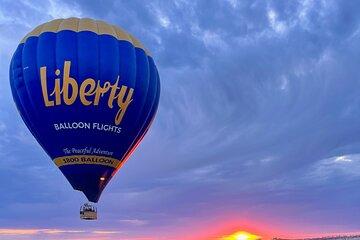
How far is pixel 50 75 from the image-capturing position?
40.5 m

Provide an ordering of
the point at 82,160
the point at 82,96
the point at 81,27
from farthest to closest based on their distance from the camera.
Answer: the point at 81,27, the point at 82,160, the point at 82,96

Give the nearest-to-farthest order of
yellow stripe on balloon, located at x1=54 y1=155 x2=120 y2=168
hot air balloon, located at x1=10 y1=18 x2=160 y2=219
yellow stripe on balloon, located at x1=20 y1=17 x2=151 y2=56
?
hot air balloon, located at x1=10 y1=18 x2=160 y2=219, yellow stripe on balloon, located at x1=54 y1=155 x2=120 y2=168, yellow stripe on balloon, located at x1=20 y1=17 x2=151 y2=56

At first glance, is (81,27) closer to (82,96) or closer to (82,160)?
(82,96)

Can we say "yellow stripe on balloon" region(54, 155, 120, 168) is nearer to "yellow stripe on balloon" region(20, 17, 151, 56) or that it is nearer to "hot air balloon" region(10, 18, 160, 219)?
"hot air balloon" region(10, 18, 160, 219)

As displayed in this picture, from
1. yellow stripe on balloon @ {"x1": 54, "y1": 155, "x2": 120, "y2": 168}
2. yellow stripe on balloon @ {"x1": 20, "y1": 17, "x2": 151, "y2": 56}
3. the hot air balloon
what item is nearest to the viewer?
the hot air balloon

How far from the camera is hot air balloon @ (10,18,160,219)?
1596 inches

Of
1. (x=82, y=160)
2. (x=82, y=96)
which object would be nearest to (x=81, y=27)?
(x=82, y=96)

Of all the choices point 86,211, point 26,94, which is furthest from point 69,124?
point 86,211

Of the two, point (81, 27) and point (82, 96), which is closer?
point (82, 96)

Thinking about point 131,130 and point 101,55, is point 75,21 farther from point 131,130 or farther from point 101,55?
point 131,130

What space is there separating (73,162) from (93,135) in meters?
2.68

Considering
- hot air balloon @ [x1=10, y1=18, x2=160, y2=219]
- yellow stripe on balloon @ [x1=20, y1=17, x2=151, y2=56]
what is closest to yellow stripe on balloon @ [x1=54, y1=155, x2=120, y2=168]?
hot air balloon @ [x1=10, y1=18, x2=160, y2=219]

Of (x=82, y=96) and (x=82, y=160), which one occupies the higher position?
(x=82, y=96)

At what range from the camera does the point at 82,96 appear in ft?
132
